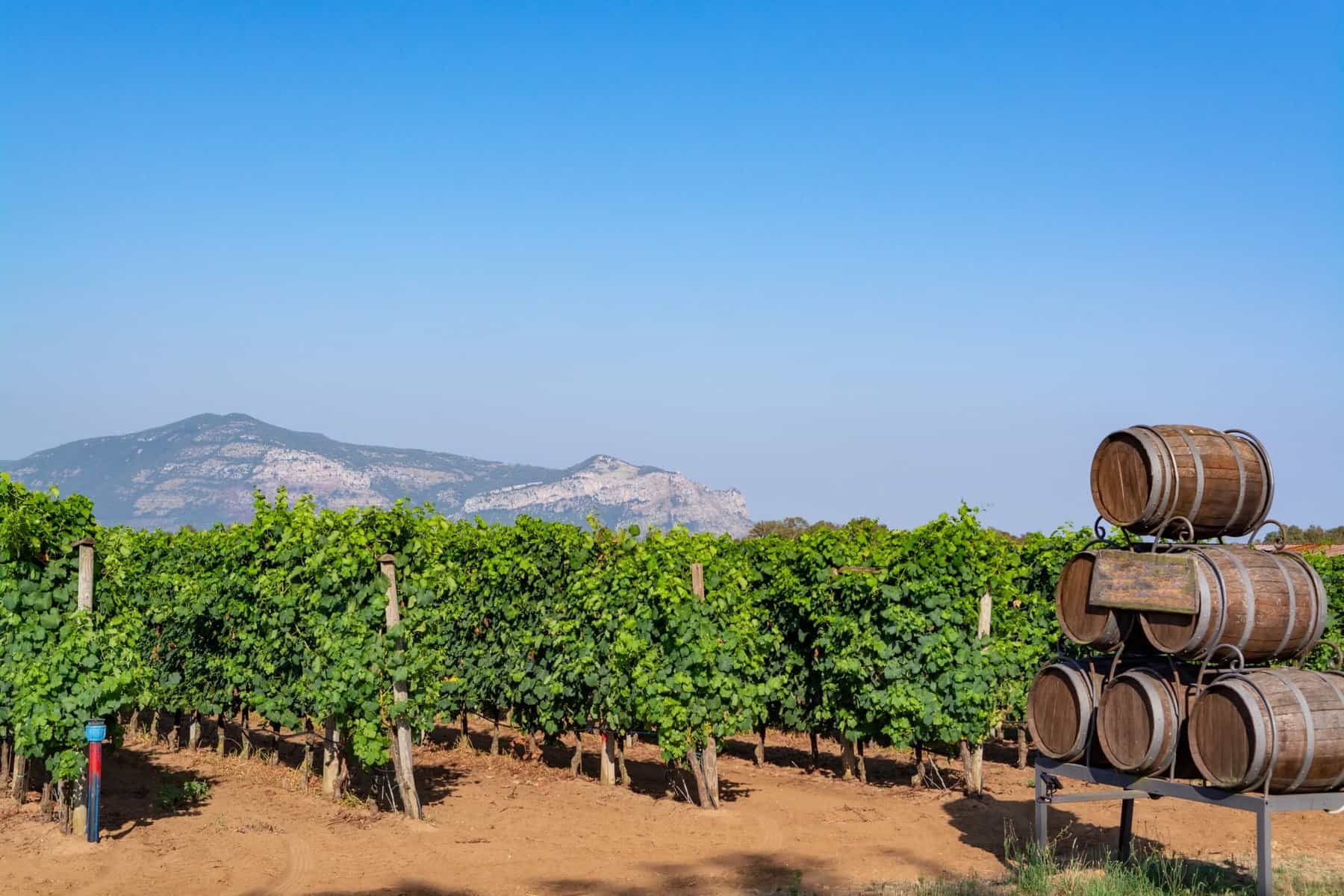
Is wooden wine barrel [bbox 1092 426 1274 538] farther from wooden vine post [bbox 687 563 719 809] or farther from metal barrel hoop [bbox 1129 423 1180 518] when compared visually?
wooden vine post [bbox 687 563 719 809]

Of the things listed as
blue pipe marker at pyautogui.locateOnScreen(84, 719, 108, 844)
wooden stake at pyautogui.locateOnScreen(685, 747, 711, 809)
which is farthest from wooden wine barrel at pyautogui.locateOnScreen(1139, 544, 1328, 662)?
blue pipe marker at pyautogui.locateOnScreen(84, 719, 108, 844)

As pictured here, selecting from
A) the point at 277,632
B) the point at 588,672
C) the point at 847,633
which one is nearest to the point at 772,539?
the point at 847,633

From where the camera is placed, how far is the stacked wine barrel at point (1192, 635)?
7832mm

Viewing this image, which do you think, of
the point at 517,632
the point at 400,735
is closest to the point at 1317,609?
the point at 400,735

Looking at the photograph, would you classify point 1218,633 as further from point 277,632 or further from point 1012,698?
point 277,632

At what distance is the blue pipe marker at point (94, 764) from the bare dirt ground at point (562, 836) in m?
0.19

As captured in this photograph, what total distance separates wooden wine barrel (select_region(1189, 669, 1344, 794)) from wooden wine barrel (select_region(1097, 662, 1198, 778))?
1.24ft

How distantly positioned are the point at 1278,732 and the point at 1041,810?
103 inches

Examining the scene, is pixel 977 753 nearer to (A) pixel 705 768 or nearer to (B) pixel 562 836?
(A) pixel 705 768

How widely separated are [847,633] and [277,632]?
681cm

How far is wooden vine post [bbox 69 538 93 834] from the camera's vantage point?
10.7 m

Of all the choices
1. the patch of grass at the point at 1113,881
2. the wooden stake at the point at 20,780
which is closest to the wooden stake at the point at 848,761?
the patch of grass at the point at 1113,881

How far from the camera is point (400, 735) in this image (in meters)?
11.7

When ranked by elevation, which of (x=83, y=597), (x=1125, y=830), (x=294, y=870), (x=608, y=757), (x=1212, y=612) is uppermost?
(x=1212, y=612)
